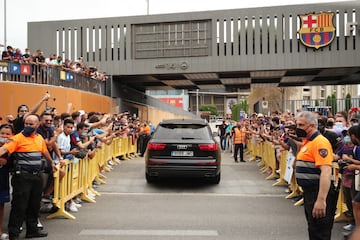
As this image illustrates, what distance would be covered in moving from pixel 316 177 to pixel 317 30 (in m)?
26.7

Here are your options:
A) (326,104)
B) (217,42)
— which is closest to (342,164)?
(326,104)

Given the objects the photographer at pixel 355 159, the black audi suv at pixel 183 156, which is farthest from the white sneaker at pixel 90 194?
the photographer at pixel 355 159

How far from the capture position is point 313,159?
4.28 meters

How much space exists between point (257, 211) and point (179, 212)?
4.82 ft

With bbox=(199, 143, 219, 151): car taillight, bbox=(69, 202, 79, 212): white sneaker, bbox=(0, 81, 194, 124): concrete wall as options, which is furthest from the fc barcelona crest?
bbox=(69, 202, 79, 212): white sneaker

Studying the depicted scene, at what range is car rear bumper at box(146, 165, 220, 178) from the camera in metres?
9.45

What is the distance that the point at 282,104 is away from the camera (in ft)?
95.3

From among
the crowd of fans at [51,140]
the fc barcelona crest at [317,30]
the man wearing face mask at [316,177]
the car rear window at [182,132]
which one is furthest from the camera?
the fc barcelona crest at [317,30]

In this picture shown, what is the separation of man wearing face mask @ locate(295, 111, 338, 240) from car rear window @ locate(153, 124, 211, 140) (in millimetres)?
5396

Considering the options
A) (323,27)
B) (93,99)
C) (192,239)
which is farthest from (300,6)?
(192,239)

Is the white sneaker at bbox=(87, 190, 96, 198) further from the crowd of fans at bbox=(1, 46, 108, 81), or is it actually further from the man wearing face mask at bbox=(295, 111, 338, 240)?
the crowd of fans at bbox=(1, 46, 108, 81)

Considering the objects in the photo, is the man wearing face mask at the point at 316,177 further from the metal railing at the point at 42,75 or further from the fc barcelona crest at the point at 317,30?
the fc barcelona crest at the point at 317,30

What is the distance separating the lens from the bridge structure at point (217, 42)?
28516 mm

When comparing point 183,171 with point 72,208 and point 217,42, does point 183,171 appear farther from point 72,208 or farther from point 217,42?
point 217,42
